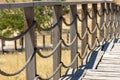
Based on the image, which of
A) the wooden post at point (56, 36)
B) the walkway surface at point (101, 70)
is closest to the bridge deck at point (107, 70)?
the walkway surface at point (101, 70)

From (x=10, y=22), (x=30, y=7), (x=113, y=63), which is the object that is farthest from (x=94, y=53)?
(x=10, y=22)

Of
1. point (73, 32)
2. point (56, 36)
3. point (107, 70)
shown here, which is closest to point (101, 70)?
point (107, 70)

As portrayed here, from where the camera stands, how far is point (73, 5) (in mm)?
5184

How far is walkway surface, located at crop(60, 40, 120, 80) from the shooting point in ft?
14.2

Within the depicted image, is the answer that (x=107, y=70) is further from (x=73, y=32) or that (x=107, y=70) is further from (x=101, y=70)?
(x=73, y=32)

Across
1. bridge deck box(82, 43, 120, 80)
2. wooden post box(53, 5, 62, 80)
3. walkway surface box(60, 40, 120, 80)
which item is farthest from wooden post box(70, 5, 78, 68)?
wooden post box(53, 5, 62, 80)

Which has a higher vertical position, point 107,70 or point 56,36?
point 56,36

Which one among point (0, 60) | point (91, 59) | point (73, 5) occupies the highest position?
point (73, 5)

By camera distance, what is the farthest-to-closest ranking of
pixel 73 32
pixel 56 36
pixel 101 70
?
pixel 73 32
pixel 101 70
pixel 56 36

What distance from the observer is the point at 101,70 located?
466 cm

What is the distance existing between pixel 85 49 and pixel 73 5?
1.17 meters

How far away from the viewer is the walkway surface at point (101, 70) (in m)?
4.32

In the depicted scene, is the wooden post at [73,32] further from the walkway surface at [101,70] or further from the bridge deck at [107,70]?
the bridge deck at [107,70]

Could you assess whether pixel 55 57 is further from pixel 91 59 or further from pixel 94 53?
pixel 94 53
